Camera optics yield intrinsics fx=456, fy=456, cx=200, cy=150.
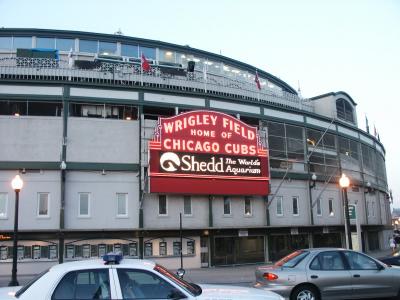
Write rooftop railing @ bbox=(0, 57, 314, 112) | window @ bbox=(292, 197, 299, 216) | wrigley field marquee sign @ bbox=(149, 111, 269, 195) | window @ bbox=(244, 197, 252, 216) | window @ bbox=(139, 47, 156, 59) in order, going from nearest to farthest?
wrigley field marquee sign @ bbox=(149, 111, 269, 195), rooftop railing @ bbox=(0, 57, 314, 112), window @ bbox=(244, 197, 252, 216), window @ bbox=(292, 197, 299, 216), window @ bbox=(139, 47, 156, 59)

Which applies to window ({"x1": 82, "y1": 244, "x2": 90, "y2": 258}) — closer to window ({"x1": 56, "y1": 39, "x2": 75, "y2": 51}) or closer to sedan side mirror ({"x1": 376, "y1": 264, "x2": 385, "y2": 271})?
sedan side mirror ({"x1": 376, "y1": 264, "x2": 385, "y2": 271})

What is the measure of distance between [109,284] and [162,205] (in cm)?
2206

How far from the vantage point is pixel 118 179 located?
91.3 ft

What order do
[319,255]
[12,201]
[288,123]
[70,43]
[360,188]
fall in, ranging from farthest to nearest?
[360,188] < [70,43] < [288,123] < [12,201] < [319,255]

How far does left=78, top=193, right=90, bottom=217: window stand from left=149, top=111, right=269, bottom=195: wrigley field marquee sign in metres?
3.93

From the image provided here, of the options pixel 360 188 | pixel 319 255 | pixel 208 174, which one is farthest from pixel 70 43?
pixel 319 255

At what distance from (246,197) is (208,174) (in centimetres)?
396

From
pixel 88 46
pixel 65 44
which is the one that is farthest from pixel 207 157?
pixel 65 44

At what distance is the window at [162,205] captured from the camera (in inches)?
1125

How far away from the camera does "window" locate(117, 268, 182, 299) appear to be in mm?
6762

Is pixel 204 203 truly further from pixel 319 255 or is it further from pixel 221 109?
pixel 319 255

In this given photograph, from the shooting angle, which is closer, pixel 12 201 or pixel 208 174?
pixel 12 201

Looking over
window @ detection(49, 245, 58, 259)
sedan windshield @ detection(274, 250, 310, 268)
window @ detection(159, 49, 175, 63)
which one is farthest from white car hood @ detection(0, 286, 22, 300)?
window @ detection(159, 49, 175, 63)

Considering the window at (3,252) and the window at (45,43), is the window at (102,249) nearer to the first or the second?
the window at (3,252)
